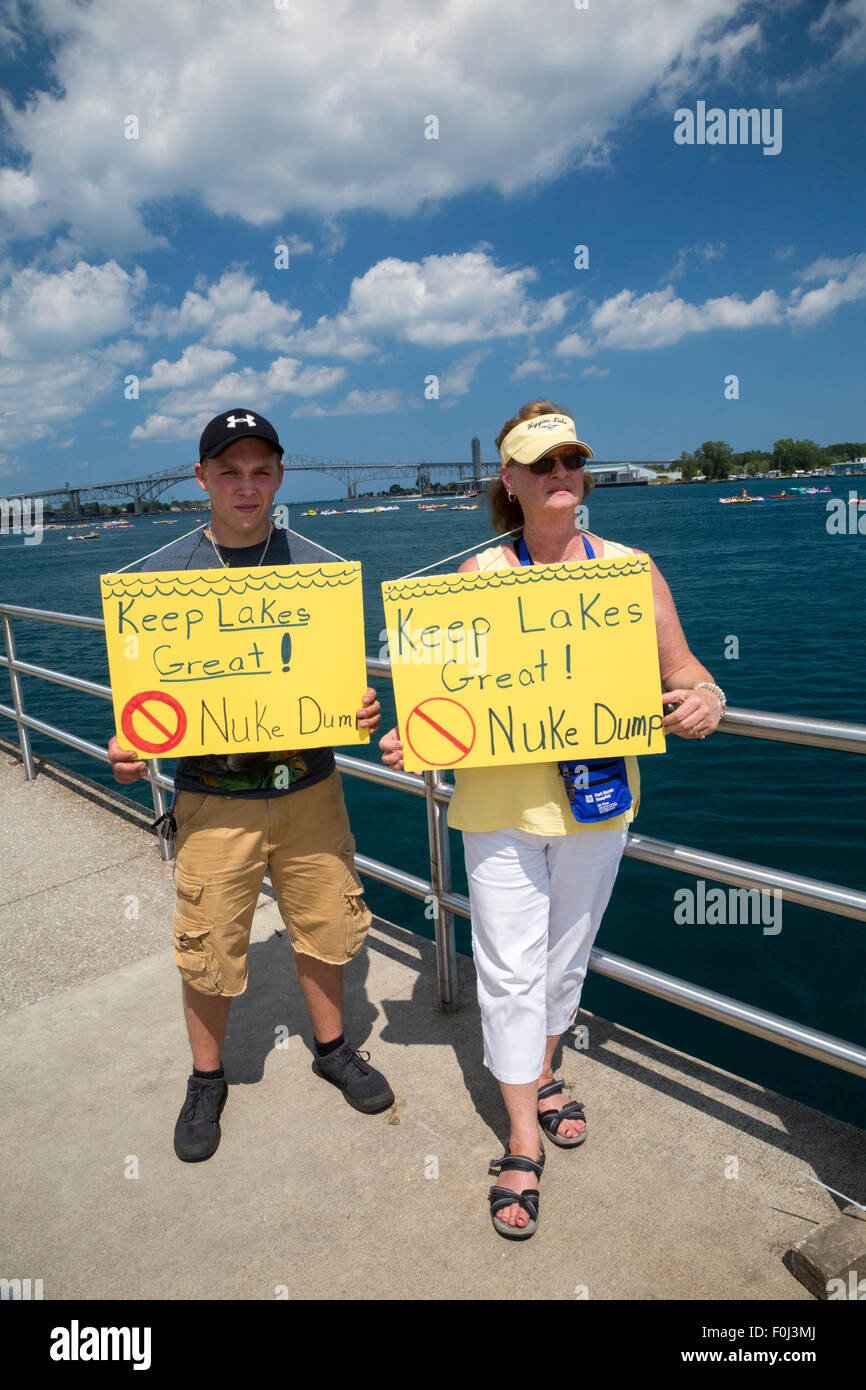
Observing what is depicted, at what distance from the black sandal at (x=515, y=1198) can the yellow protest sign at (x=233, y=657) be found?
121cm

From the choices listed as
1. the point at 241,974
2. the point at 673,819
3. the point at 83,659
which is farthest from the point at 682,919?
the point at 83,659

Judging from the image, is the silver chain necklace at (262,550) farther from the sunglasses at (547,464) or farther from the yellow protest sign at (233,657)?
the sunglasses at (547,464)

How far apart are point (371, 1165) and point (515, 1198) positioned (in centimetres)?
45

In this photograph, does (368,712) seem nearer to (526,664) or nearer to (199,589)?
(526,664)

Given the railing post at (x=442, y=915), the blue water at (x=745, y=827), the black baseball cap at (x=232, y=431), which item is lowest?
the blue water at (x=745, y=827)

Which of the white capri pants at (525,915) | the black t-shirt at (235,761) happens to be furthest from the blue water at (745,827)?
the black t-shirt at (235,761)

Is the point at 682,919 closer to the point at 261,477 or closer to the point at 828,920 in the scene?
the point at 828,920

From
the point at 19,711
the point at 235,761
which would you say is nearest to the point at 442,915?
the point at 235,761

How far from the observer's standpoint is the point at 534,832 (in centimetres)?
208

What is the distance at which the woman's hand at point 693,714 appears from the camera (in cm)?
205

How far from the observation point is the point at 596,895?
2.23 m

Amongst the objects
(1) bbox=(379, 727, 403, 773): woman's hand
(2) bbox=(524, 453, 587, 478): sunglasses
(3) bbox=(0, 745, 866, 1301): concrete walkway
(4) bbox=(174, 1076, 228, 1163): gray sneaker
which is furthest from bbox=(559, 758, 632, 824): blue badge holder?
(4) bbox=(174, 1076, 228, 1163): gray sneaker

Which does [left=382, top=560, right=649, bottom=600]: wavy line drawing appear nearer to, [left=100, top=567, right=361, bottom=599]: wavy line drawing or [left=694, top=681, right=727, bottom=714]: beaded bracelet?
[left=100, top=567, right=361, bottom=599]: wavy line drawing
